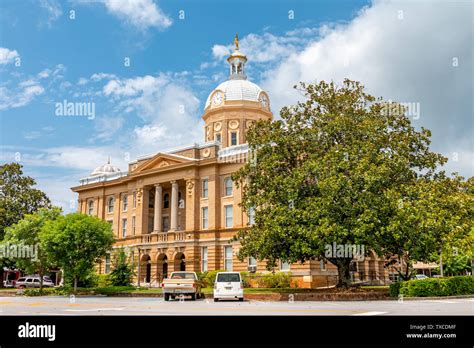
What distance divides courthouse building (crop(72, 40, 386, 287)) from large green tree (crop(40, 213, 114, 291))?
28.2ft

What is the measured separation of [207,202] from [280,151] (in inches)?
766

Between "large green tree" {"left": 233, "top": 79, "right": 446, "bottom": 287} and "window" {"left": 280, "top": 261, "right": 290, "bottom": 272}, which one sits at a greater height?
"large green tree" {"left": 233, "top": 79, "right": 446, "bottom": 287}

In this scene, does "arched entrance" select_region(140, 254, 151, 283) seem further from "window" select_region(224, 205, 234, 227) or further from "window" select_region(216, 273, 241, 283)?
"window" select_region(216, 273, 241, 283)

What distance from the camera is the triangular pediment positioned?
5275 centimetres

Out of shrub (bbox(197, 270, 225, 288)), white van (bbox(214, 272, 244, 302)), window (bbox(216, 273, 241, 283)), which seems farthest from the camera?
shrub (bbox(197, 270, 225, 288))

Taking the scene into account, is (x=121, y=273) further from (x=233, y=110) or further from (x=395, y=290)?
(x=395, y=290)

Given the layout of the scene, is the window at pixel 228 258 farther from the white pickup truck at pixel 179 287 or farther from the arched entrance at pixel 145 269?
the white pickup truck at pixel 179 287

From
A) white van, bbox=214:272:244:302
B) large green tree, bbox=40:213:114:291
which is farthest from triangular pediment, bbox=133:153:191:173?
white van, bbox=214:272:244:302

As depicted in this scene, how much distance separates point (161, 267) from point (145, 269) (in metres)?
3.03

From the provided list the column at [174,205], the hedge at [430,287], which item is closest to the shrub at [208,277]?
the column at [174,205]

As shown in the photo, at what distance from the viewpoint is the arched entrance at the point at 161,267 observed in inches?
2073

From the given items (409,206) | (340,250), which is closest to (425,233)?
(409,206)

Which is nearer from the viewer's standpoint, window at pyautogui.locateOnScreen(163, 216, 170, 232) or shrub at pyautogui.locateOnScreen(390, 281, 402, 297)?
shrub at pyautogui.locateOnScreen(390, 281, 402, 297)

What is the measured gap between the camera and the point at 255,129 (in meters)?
35.0
